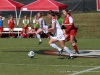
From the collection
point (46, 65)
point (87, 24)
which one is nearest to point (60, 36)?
point (46, 65)

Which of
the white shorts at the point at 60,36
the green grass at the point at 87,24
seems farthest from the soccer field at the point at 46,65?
the green grass at the point at 87,24

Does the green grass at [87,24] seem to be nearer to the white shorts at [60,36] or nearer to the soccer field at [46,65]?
the soccer field at [46,65]

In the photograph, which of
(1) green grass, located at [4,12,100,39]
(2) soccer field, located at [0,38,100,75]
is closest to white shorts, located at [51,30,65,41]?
(2) soccer field, located at [0,38,100,75]

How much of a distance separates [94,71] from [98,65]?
66.3 inches

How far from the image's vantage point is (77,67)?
50.4ft

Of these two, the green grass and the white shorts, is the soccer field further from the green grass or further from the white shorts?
the green grass

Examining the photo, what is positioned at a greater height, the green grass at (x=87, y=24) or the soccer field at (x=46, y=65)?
the green grass at (x=87, y=24)

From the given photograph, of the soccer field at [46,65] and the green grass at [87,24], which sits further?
the green grass at [87,24]

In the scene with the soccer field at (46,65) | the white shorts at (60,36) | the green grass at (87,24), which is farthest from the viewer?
the green grass at (87,24)

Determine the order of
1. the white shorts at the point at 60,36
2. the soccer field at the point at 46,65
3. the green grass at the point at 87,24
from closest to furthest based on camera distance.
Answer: the soccer field at the point at 46,65 → the white shorts at the point at 60,36 → the green grass at the point at 87,24

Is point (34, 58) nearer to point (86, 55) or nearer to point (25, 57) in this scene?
point (25, 57)

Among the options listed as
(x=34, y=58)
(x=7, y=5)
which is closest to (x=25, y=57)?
(x=34, y=58)

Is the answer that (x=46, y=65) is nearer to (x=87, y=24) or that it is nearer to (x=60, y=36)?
(x=60, y=36)

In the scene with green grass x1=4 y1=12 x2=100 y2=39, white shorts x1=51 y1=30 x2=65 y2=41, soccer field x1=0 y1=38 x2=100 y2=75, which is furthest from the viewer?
green grass x1=4 y1=12 x2=100 y2=39
